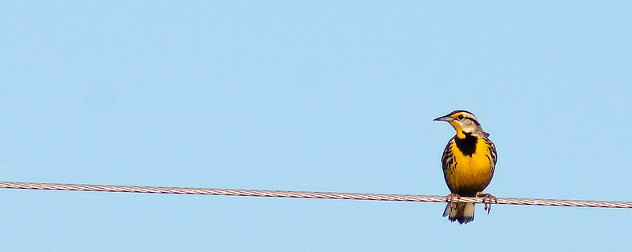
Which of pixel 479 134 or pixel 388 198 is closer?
pixel 388 198

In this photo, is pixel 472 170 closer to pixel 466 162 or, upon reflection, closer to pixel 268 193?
Answer: pixel 466 162

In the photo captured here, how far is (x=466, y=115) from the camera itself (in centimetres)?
1466

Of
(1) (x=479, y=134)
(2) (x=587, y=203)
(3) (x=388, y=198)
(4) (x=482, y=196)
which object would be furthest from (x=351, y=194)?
(1) (x=479, y=134)

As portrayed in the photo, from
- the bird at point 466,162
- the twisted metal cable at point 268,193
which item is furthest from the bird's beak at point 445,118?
the twisted metal cable at point 268,193

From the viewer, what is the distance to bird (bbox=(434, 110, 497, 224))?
14.2 m

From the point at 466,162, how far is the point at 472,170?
101mm

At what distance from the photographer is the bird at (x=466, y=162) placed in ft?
46.8

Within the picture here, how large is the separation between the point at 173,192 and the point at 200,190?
0.62 ft

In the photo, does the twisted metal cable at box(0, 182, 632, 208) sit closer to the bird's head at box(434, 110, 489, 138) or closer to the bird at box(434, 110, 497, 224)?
the bird at box(434, 110, 497, 224)

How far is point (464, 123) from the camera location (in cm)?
1458

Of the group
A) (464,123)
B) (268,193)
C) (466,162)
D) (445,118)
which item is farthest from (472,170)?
(268,193)

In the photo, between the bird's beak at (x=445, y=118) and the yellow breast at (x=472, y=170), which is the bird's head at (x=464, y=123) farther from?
the yellow breast at (x=472, y=170)

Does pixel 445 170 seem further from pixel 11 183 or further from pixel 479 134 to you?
pixel 11 183

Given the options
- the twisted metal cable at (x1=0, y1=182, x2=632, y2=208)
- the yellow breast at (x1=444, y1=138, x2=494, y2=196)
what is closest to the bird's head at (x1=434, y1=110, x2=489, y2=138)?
the yellow breast at (x1=444, y1=138, x2=494, y2=196)
